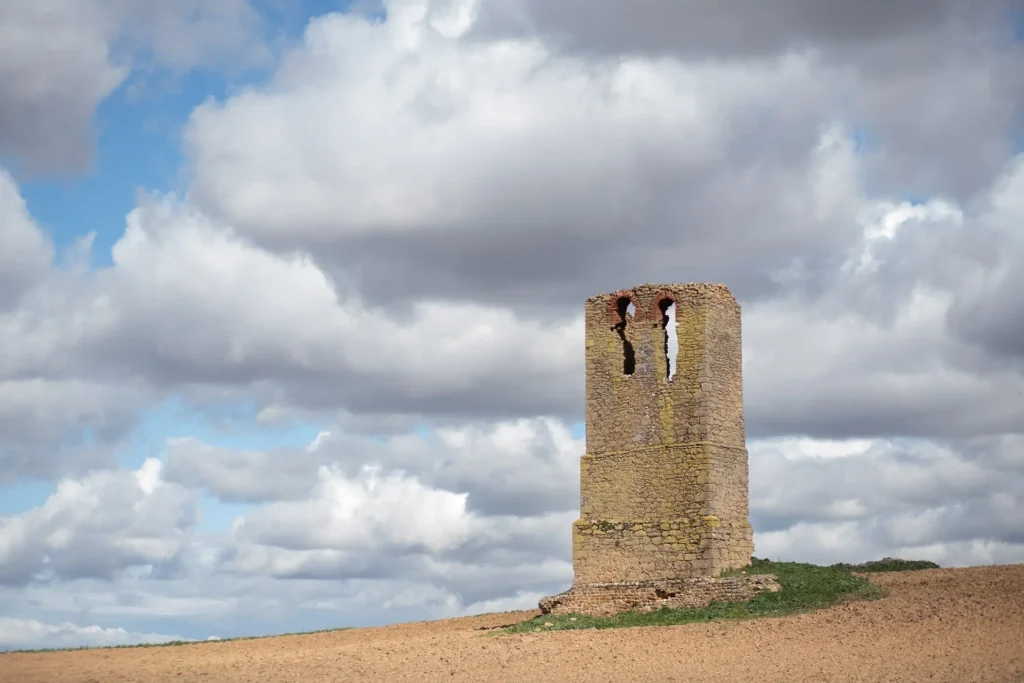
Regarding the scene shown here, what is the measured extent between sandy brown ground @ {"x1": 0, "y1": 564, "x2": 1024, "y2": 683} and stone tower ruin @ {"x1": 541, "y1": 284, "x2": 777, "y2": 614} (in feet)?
9.47

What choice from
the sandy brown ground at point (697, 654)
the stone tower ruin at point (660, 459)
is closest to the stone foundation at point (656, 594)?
the stone tower ruin at point (660, 459)

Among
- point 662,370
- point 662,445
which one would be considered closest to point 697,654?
point 662,445

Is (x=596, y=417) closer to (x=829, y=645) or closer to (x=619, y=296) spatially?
(x=619, y=296)

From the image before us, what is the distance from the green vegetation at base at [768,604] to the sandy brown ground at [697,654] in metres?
0.66

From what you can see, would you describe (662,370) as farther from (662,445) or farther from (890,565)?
(890,565)

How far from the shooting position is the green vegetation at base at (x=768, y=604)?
1030 inches

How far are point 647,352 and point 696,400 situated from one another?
1854 mm

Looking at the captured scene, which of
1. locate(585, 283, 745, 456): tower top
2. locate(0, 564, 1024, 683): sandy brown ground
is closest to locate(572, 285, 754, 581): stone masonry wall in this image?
locate(585, 283, 745, 456): tower top

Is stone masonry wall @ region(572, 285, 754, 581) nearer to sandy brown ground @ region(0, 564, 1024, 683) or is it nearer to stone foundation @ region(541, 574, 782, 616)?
stone foundation @ region(541, 574, 782, 616)

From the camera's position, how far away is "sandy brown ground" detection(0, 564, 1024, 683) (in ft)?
66.7

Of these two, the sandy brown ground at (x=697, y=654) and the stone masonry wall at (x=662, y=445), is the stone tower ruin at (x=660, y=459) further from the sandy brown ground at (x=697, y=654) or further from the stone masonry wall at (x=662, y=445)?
the sandy brown ground at (x=697, y=654)

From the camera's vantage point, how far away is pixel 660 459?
28.8m

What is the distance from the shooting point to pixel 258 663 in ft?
76.9

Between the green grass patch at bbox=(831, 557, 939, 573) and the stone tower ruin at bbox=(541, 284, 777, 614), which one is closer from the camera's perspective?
the stone tower ruin at bbox=(541, 284, 777, 614)
